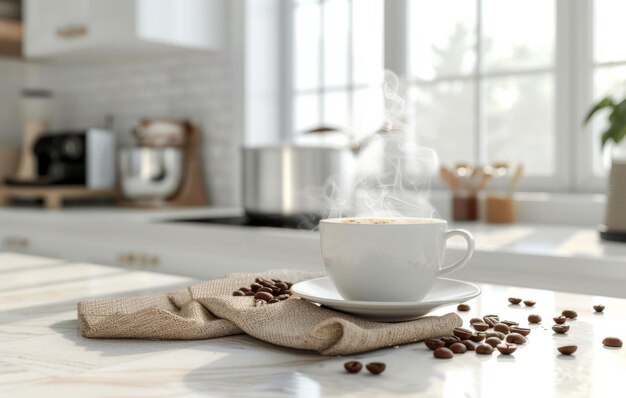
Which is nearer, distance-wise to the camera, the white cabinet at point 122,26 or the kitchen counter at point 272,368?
the kitchen counter at point 272,368

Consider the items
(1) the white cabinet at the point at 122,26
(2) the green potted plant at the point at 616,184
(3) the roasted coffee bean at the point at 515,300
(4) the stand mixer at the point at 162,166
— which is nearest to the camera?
(3) the roasted coffee bean at the point at 515,300

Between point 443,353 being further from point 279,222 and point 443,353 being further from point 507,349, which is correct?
point 279,222

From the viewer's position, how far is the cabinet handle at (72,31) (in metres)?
3.14

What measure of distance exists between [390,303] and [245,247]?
1544mm

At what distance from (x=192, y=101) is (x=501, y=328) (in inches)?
110

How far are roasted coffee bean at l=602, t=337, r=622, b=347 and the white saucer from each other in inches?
5.2

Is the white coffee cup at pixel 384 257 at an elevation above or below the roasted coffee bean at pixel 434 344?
above

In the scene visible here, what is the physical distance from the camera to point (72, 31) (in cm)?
319

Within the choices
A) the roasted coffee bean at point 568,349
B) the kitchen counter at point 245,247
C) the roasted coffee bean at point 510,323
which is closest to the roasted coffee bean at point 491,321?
the roasted coffee bean at point 510,323

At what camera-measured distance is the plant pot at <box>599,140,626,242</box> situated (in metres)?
1.79

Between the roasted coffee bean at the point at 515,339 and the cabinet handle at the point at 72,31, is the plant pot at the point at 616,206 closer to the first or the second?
the roasted coffee bean at the point at 515,339

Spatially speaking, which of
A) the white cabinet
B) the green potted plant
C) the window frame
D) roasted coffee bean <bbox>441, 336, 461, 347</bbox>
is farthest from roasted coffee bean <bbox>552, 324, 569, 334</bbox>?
the white cabinet

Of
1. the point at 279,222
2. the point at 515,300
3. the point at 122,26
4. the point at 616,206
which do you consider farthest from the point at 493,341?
the point at 122,26

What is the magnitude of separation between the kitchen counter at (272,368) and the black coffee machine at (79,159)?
8.69 ft
